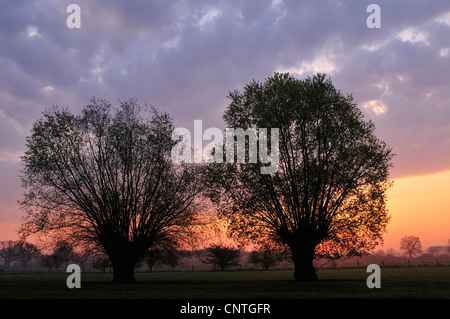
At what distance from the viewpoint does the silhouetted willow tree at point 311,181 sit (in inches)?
1382

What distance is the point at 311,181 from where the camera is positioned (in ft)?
114

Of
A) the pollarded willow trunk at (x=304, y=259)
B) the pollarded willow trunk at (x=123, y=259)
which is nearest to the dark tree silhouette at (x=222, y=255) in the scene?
the pollarded willow trunk at (x=123, y=259)

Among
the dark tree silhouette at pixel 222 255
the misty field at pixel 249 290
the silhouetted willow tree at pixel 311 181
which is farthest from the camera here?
the dark tree silhouette at pixel 222 255

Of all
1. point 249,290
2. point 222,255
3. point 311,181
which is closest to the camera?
point 249,290

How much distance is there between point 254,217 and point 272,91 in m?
11.9

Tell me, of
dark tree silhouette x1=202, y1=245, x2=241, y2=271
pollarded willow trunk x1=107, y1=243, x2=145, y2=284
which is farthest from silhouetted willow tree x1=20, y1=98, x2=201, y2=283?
dark tree silhouette x1=202, y1=245, x2=241, y2=271

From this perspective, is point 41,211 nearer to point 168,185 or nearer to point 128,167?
point 128,167

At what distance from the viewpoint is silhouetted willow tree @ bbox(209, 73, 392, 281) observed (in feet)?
115

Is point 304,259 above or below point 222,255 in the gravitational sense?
above

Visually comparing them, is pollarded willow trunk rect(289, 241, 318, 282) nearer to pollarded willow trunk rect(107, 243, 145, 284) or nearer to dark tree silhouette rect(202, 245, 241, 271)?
pollarded willow trunk rect(107, 243, 145, 284)

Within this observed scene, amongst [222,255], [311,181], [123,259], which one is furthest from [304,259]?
[222,255]

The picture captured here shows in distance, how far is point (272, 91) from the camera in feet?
120

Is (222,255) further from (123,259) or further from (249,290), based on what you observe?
(249,290)

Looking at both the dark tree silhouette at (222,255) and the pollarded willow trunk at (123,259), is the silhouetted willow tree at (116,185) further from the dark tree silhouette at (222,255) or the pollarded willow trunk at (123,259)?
the dark tree silhouette at (222,255)
